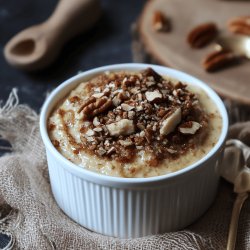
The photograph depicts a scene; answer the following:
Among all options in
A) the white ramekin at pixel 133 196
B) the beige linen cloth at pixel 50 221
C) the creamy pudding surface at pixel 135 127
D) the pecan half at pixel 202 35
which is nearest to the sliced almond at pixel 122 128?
the creamy pudding surface at pixel 135 127

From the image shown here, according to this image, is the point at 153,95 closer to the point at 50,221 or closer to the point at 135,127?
the point at 135,127

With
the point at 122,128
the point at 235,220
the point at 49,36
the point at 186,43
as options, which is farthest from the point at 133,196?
the point at 49,36

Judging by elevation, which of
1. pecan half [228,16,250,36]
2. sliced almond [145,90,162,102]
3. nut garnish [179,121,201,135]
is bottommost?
pecan half [228,16,250,36]

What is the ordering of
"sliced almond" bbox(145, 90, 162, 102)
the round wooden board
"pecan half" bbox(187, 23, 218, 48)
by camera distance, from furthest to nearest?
1. "pecan half" bbox(187, 23, 218, 48)
2. the round wooden board
3. "sliced almond" bbox(145, 90, 162, 102)

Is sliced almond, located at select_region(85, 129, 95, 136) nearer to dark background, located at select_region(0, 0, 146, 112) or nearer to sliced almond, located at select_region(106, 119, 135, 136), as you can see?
sliced almond, located at select_region(106, 119, 135, 136)

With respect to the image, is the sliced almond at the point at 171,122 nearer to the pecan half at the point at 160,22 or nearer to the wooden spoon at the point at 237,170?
the wooden spoon at the point at 237,170

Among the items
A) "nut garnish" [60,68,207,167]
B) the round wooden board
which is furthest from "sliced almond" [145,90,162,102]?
the round wooden board
